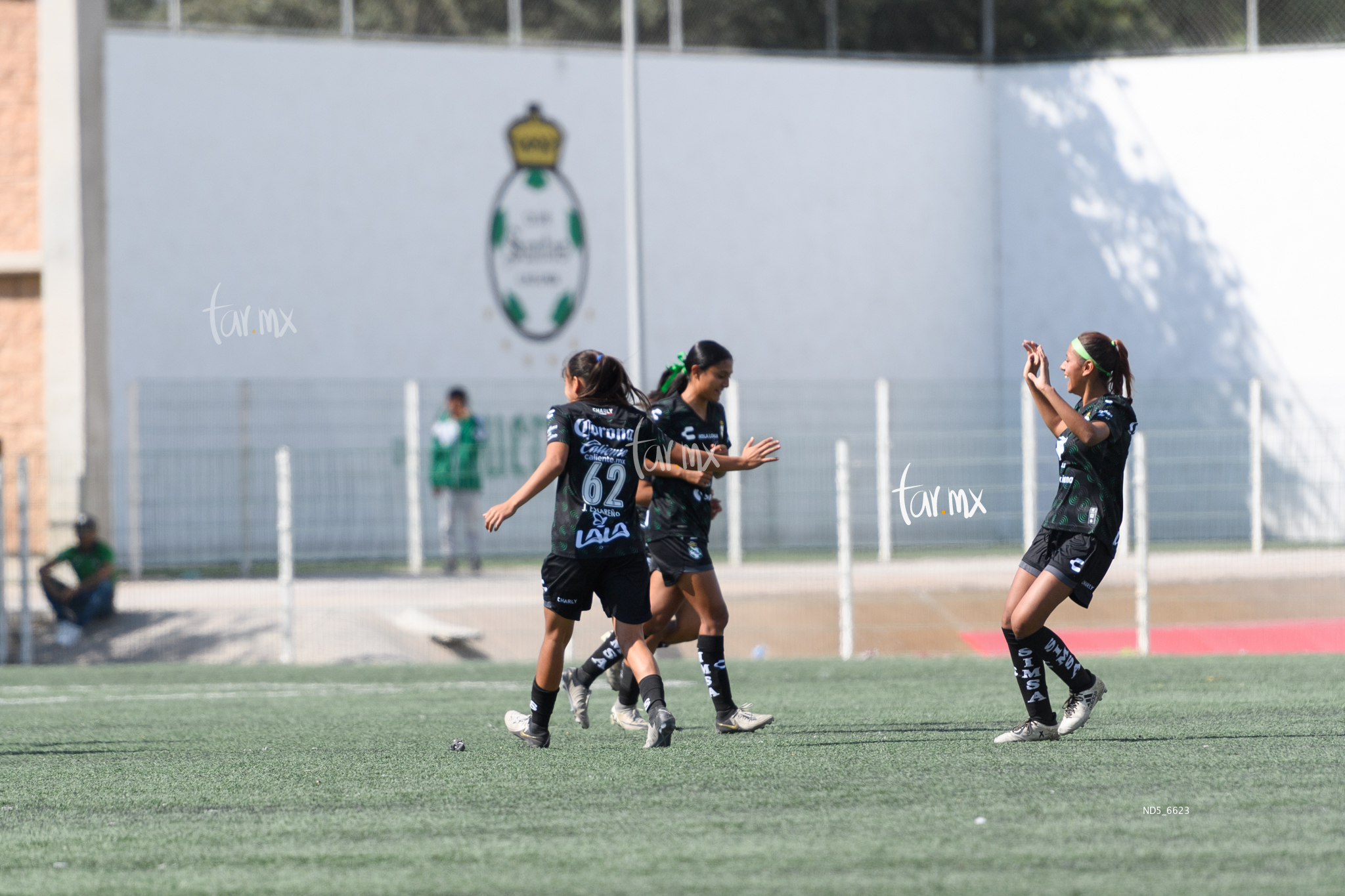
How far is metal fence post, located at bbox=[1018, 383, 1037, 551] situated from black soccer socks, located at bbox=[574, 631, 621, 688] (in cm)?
829

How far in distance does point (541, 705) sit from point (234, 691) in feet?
14.5

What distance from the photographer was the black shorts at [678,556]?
721cm

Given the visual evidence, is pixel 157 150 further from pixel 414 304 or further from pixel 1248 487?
pixel 1248 487

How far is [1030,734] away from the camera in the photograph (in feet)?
21.6

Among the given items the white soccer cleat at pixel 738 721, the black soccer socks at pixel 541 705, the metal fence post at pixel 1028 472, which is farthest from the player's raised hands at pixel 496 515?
the metal fence post at pixel 1028 472

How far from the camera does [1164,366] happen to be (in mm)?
22406

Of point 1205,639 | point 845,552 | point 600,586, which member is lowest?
point 1205,639

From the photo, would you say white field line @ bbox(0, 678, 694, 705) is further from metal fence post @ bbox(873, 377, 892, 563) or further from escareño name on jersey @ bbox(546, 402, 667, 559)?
metal fence post @ bbox(873, 377, 892, 563)

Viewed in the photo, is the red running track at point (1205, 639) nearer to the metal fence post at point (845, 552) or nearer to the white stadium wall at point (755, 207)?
the metal fence post at point (845, 552)

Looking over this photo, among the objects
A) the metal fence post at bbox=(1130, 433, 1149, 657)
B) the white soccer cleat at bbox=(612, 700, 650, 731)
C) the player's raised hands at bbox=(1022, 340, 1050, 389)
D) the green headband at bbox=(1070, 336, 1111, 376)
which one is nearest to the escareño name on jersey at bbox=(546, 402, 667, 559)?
the white soccer cleat at bbox=(612, 700, 650, 731)

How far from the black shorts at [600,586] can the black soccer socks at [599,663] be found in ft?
1.99

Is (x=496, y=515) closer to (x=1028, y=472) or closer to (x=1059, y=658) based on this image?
(x=1059, y=658)

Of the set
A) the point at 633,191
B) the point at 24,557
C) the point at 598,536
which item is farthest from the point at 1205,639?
the point at 24,557

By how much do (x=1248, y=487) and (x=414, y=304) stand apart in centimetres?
1062
